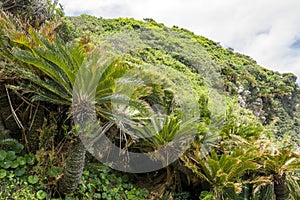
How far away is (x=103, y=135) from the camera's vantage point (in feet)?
9.61

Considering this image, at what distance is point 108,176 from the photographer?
10.6ft

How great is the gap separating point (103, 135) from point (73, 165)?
0.64 m

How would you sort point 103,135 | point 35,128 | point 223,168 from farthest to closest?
point 223,168 < point 103,135 < point 35,128

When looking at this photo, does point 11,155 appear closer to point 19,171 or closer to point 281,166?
point 19,171

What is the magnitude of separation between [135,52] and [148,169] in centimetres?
490

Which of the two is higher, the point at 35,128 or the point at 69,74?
the point at 69,74

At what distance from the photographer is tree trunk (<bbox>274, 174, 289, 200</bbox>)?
12.0ft

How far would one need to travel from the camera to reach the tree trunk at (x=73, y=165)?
7.64 ft

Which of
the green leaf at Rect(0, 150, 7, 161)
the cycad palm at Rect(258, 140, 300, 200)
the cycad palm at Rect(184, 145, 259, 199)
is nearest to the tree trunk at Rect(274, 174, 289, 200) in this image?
the cycad palm at Rect(258, 140, 300, 200)

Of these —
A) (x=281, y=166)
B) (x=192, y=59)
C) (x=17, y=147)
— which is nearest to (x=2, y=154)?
(x=17, y=147)

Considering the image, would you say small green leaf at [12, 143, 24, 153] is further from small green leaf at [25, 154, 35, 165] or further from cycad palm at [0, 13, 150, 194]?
cycad palm at [0, 13, 150, 194]

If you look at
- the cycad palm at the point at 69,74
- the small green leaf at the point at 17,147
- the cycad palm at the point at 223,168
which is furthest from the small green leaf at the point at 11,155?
the cycad palm at the point at 223,168

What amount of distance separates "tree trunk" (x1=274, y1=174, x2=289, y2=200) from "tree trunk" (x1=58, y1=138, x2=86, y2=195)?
277 centimetres

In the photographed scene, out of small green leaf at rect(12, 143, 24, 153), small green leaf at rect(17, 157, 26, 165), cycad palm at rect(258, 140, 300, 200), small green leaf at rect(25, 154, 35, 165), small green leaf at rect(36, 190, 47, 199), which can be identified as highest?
cycad palm at rect(258, 140, 300, 200)
